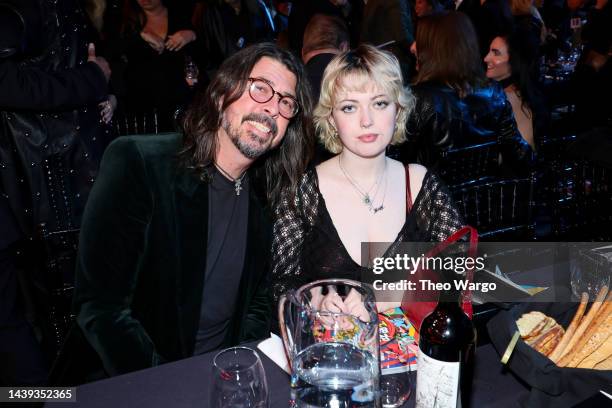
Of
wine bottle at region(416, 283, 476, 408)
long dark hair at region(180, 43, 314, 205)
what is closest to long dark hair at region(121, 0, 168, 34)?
long dark hair at region(180, 43, 314, 205)

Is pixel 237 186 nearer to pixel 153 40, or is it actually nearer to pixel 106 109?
pixel 106 109

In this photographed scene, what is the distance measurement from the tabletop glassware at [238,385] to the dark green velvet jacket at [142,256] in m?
0.77

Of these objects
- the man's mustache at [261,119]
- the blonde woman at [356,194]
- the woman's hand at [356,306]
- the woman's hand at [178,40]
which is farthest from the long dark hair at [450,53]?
the woman's hand at [356,306]

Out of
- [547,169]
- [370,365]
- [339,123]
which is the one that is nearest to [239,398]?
[370,365]

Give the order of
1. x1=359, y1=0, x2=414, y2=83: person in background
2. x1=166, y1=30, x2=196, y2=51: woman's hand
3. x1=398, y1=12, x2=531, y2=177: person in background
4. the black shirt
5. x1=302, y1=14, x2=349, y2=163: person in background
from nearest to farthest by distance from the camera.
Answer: the black shirt
x1=398, y1=12, x2=531, y2=177: person in background
x1=302, y1=14, x2=349, y2=163: person in background
x1=166, y1=30, x2=196, y2=51: woman's hand
x1=359, y1=0, x2=414, y2=83: person in background

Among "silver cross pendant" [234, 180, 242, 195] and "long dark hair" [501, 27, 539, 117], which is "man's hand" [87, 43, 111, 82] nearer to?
"silver cross pendant" [234, 180, 242, 195]

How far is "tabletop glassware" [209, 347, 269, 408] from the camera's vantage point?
3.47ft

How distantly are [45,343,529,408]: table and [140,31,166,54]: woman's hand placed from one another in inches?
138

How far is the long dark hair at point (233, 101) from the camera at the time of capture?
1927 mm

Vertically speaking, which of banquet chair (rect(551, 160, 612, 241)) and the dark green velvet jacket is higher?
the dark green velvet jacket

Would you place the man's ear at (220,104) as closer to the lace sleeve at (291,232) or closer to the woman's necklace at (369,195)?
the lace sleeve at (291,232)

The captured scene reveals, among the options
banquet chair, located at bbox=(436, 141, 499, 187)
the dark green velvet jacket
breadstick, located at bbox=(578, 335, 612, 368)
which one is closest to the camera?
breadstick, located at bbox=(578, 335, 612, 368)

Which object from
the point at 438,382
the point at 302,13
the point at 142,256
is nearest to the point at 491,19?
the point at 302,13

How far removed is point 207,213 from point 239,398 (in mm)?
932
